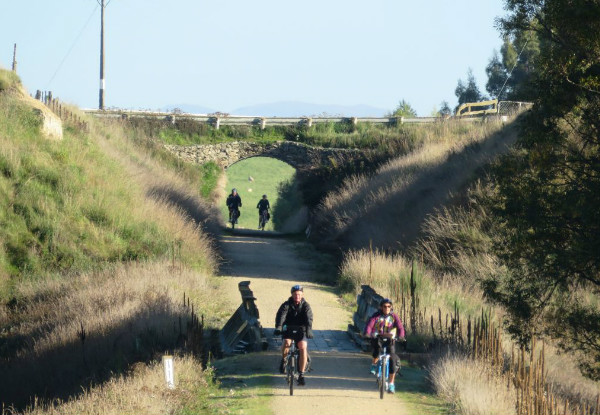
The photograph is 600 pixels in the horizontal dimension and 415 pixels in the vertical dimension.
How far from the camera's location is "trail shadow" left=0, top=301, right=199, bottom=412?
15281mm

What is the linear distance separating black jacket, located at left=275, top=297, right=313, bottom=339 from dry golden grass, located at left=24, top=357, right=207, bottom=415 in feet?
4.89

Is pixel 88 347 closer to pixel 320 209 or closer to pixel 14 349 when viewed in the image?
pixel 14 349

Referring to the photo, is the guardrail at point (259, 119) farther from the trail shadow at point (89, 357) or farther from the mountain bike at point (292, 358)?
the mountain bike at point (292, 358)

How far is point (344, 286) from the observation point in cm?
2352

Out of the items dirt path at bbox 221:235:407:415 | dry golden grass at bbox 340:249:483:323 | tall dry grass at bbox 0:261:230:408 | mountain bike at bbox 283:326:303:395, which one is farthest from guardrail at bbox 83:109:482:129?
mountain bike at bbox 283:326:303:395

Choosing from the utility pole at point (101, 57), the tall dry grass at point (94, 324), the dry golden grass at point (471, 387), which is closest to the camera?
the dry golden grass at point (471, 387)

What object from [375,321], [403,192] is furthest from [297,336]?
[403,192]

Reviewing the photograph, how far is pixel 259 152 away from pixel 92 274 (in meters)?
25.4

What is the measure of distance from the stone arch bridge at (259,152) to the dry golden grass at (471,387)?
30.9 meters

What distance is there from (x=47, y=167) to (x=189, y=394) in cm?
1726

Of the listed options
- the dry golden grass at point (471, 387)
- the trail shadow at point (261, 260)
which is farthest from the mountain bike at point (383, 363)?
the trail shadow at point (261, 260)

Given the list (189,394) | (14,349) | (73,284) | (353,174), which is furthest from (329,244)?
(189,394)

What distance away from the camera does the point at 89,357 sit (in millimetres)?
16391

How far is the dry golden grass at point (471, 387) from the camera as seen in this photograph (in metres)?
11.3
